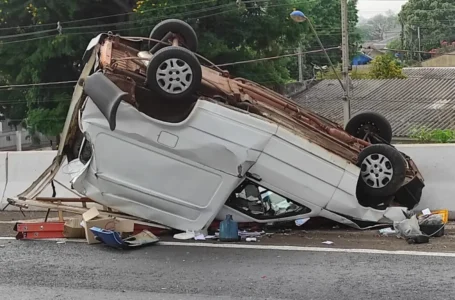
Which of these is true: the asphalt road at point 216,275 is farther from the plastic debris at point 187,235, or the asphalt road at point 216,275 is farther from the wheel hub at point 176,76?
the wheel hub at point 176,76

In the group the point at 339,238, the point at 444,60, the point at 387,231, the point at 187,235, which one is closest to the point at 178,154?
the point at 187,235

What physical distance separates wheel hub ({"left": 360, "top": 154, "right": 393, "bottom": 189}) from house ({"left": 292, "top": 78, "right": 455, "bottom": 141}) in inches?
691

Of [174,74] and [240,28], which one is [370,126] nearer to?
[174,74]

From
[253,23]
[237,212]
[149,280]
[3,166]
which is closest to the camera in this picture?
[149,280]

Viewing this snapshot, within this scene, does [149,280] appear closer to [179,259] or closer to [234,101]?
[179,259]

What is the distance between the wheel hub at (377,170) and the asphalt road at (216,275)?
136 centimetres

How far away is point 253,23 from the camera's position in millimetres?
24703

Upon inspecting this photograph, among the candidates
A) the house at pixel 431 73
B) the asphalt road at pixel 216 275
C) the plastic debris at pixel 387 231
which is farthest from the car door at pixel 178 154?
the house at pixel 431 73

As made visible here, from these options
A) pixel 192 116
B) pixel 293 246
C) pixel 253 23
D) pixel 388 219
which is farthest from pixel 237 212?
pixel 253 23

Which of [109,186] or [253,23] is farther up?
[253,23]

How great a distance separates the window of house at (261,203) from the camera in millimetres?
6871

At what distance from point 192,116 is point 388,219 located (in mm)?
2627

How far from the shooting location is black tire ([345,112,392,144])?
837 cm

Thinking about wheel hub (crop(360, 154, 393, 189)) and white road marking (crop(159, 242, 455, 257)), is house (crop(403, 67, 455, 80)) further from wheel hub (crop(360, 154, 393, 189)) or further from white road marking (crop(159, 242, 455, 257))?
white road marking (crop(159, 242, 455, 257))
